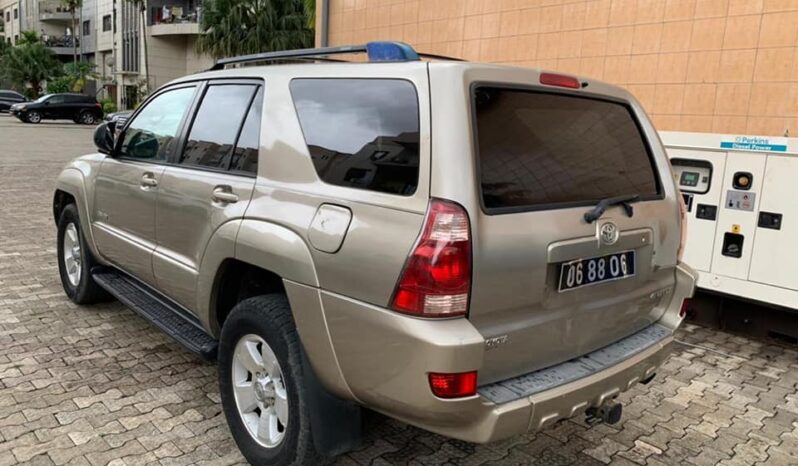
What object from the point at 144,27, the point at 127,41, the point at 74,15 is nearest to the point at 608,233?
the point at 144,27

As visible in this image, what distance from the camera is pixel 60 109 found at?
32.0m

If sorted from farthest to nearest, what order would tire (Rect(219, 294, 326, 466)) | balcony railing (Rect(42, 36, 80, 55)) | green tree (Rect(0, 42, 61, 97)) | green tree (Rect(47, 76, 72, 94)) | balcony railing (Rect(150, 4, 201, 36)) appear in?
balcony railing (Rect(42, 36, 80, 55)) → green tree (Rect(0, 42, 61, 97)) → green tree (Rect(47, 76, 72, 94)) → balcony railing (Rect(150, 4, 201, 36)) → tire (Rect(219, 294, 326, 466))

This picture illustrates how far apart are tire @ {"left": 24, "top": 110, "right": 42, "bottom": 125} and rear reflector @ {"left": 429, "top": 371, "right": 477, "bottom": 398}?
34.4 m

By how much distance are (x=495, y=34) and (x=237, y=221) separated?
22.6 feet

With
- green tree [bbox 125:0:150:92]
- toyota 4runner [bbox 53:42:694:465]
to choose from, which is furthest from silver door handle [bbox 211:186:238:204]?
green tree [bbox 125:0:150:92]

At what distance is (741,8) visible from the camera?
6.27 m

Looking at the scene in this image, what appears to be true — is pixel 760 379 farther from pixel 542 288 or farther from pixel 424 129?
pixel 424 129

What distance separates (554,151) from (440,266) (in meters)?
0.81

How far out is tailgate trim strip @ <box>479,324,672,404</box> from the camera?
2.27m

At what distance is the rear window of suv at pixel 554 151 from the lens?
2.34 meters

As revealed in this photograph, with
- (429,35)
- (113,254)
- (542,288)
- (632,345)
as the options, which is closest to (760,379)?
(632,345)

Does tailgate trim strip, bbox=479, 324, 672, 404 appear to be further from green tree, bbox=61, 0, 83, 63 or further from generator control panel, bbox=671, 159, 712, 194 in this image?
green tree, bbox=61, 0, 83, 63

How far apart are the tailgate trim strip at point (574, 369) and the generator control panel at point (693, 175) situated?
2506 millimetres

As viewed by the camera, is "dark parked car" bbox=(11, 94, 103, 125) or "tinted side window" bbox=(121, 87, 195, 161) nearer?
"tinted side window" bbox=(121, 87, 195, 161)
